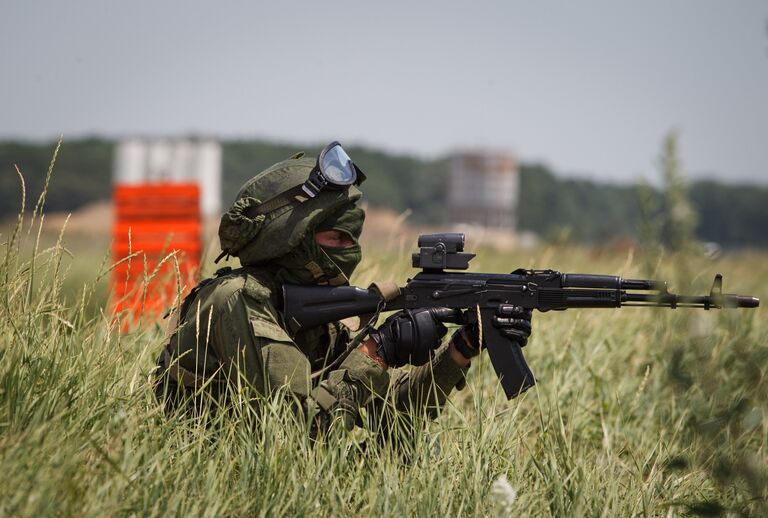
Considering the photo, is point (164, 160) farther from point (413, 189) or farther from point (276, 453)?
point (413, 189)

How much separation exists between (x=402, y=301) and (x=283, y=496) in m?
1.15

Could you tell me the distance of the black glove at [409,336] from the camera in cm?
374

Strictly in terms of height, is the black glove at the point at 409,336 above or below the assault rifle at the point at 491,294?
below

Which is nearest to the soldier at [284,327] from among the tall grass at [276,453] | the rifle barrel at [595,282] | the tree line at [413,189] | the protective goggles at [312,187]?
the protective goggles at [312,187]

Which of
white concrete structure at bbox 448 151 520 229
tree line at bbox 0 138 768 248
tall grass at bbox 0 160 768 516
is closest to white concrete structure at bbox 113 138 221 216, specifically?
tall grass at bbox 0 160 768 516

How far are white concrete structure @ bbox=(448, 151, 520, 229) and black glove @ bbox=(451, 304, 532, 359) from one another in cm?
7466

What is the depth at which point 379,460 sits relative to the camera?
332 centimetres

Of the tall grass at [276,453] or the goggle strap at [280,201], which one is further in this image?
the goggle strap at [280,201]

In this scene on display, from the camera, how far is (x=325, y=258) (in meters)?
3.76

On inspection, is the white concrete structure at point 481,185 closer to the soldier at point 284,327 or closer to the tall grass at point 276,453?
the soldier at point 284,327

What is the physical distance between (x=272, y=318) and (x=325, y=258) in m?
0.34

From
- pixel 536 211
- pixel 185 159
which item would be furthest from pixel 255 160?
pixel 185 159

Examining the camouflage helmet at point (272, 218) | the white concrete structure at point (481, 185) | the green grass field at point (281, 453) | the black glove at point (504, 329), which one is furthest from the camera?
the white concrete structure at point (481, 185)

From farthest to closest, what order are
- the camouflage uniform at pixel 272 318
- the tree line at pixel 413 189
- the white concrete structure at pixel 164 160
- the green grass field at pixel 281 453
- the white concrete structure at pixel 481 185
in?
the tree line at pixel 413 189 < the white concrete structure at pixel 481 185 < the white concrete structure at pixel 164 160 < the camouflage uniform at pixel 272 318 < the green grass field at pixel 281 453
